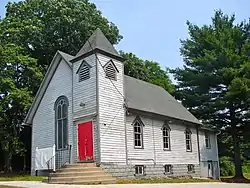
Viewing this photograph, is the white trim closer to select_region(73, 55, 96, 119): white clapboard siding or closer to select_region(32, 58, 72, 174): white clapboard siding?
select_region(32, 58, 72, 174): white clapboard siding

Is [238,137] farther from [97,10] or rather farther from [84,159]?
[97,10]

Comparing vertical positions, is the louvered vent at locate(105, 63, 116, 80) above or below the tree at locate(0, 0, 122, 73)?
below

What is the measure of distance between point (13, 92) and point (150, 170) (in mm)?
11459

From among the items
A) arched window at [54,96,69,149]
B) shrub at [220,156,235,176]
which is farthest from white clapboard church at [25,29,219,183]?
shrub at [220,156,235,176]

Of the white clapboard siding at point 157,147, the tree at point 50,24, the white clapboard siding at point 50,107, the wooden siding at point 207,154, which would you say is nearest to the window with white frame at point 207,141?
the wooden siding at point 207,154

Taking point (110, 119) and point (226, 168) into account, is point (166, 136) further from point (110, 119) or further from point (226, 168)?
point (226, 168)

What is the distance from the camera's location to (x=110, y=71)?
17.9 metres

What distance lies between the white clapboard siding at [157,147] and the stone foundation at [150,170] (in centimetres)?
31

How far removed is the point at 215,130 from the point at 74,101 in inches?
529

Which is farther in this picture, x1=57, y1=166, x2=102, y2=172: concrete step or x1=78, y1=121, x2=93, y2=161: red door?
x1=78, y1=121, x2=93, y2=161: red door

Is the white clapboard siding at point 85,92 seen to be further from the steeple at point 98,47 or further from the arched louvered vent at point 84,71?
the steeple at point 98,47

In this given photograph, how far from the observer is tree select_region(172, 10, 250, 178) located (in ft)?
87.2

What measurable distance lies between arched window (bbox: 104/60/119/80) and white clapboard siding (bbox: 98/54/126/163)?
0.21 metres

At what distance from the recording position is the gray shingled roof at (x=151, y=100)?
64.4 feet
